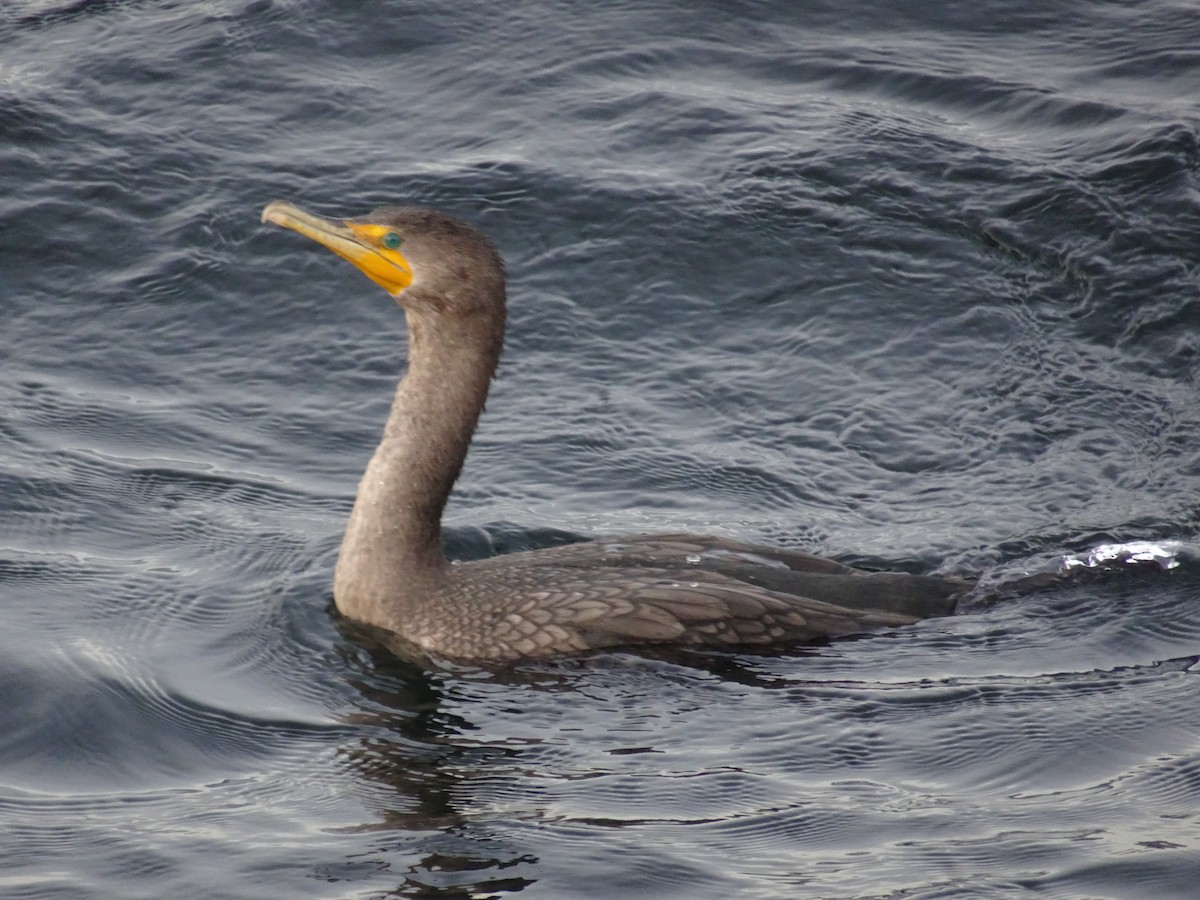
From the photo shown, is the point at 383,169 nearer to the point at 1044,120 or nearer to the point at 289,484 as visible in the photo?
the point at 289,484

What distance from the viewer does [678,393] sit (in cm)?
966

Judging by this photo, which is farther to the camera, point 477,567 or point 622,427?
point 622,427

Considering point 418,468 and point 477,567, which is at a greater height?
point 418,468

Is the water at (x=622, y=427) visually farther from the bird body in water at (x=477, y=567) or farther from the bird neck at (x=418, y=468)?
the bird neck at (x=418, y=468)

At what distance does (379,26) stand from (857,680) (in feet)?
23.7

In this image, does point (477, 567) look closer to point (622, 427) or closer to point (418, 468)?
point (418, 468)

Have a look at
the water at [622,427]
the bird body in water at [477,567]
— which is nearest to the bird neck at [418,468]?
the bird body in water at [477,567]

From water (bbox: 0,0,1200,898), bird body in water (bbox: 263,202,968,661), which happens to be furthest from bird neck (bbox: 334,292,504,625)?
water (bbox: 0,0,1200,898)

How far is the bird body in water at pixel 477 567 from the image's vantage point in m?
7.08

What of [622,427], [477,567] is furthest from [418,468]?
[622,427]

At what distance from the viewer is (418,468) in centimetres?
738

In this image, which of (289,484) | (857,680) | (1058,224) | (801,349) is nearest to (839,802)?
(857,680)

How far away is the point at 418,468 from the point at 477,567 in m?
0.47

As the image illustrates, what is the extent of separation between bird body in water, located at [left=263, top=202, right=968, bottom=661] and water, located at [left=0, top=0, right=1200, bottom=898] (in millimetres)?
161
